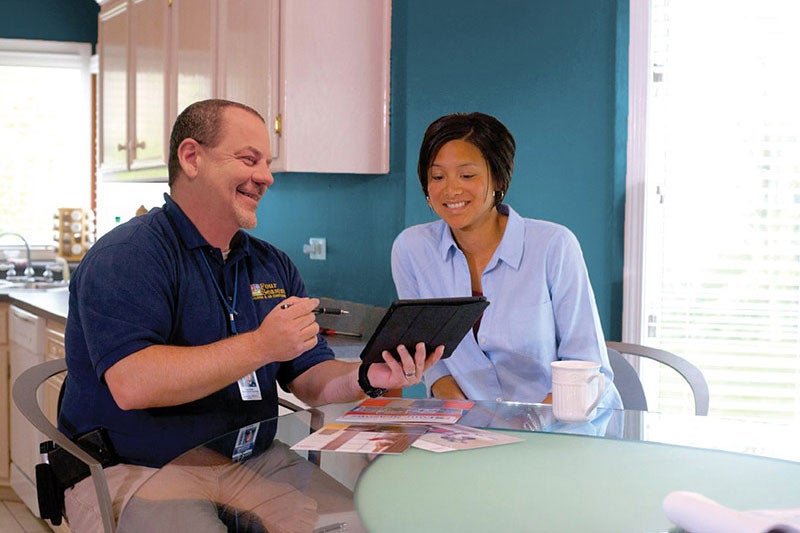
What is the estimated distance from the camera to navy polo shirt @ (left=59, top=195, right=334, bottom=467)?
6.23 ft

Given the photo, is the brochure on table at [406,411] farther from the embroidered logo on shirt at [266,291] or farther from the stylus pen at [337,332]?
the stylus pen at [337,332]

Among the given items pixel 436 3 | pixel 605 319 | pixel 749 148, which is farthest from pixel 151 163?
pixel 749 148

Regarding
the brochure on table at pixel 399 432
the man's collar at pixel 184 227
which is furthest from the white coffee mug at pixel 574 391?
the man's collar at pixel 184 227

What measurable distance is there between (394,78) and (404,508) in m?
2.35

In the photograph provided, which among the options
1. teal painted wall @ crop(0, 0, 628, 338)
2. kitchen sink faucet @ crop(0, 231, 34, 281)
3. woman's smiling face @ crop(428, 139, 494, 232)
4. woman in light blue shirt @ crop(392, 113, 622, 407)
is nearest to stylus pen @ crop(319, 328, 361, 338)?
teal painted wall @ crop(0, 0, 628, 338)

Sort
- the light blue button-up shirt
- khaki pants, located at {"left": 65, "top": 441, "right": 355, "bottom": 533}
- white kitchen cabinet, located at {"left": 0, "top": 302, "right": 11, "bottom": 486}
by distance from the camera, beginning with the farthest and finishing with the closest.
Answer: white kitchen cabinet, located at {"left": 0, "top": 302, "right": 11, "bottom": 486}, the light blue button-up shirt, khaki pants, located at {"left": 65, "top": 441, "right": 355, "bottom": 533}

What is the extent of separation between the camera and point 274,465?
1613 millimetres

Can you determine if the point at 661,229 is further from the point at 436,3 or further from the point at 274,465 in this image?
the point at 274,465

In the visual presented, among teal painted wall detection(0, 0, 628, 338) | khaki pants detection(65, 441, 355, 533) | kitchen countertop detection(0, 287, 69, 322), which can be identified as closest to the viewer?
khaki pants detection(65, 441, 355, 533)

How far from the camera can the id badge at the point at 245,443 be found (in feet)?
5.53

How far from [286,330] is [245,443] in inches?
9.1

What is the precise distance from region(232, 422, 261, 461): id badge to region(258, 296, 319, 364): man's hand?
0.14 metres

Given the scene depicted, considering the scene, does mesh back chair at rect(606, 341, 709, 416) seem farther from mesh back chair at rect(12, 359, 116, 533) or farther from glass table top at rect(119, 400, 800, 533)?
mesh back chair at rect(12, 359, 116, 533)

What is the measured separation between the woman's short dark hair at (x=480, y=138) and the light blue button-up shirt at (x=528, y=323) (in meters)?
0.17
